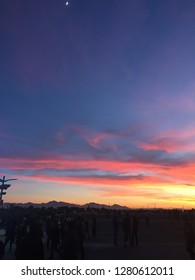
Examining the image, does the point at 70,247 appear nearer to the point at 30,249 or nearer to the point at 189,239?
the point at 30,249

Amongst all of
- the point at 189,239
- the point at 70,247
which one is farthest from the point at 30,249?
the point at 189,239

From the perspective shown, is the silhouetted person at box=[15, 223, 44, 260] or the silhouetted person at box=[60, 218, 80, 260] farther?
the silhouetted person at box=[15, 223, 44, 260]

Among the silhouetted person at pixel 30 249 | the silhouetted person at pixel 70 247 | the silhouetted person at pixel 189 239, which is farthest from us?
the silhouetted person at pixel 189 239

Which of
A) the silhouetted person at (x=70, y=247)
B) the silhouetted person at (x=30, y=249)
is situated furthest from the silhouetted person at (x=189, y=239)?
the silhouetted person at (x=30, y=249)

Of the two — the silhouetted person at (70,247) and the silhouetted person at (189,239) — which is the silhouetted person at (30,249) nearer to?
the silhouetted person at (70,247)

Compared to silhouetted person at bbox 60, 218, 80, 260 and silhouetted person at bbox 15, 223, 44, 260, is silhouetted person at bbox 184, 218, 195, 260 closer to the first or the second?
silhouetted person at bbox 60, 218, 80, 260

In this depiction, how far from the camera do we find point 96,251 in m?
15.5

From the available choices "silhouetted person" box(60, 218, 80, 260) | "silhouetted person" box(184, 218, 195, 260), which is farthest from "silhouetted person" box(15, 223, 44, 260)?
"silhouetted person" box(184, 218, 195, 260)

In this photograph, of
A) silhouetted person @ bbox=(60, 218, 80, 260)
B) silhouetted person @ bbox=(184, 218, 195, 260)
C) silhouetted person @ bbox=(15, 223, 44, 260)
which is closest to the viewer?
silhouetted person @ bbox=(60, 218, 80, 260)

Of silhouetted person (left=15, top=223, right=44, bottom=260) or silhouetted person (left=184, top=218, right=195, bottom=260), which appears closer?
silhouetted person (left=15, top=223, right=44, bottom=260)

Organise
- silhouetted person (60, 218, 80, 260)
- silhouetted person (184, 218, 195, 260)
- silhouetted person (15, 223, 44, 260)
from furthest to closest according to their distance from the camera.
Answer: silhouetted person (184, 218, 195, 260), silhouetted person (15, 223, 44, 260), silhouetted person (60, 218, 80, 260)

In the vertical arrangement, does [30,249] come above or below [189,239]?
below
